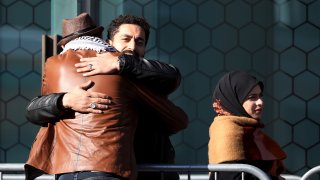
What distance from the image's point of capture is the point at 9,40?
20.7 feet

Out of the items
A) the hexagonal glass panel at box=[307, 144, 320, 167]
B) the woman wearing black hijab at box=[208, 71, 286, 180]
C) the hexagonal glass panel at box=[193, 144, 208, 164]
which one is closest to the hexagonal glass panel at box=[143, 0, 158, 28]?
the hexagonal glass panel at box=[193, 144, 208, 164]

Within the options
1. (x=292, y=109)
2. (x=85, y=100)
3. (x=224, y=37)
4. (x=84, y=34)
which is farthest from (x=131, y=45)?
(x=292, y=109)

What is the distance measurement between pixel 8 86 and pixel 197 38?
123cm

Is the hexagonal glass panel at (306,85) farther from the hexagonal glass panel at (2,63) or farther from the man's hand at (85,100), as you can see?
the man's hand at (85,100)

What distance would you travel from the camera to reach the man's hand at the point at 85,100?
3449mm

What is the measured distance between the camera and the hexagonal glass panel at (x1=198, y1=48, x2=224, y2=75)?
631 centimetres

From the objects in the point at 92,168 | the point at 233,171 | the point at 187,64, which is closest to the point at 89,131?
the point at 92,168

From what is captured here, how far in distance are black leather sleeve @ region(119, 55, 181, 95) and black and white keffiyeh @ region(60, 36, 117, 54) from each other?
0.36ft

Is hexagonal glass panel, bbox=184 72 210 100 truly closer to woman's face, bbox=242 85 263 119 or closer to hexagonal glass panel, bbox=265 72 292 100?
hexagonal glass panel, bbox=265 72 292 100

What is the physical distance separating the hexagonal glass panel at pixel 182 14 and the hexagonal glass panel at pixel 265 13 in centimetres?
40

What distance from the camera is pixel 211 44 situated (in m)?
6.33

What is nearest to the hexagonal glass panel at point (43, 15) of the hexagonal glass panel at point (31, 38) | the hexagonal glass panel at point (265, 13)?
the hexagonal glass panel at point (31, 38)

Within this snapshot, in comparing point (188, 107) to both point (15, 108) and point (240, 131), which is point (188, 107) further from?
point (240, 131)

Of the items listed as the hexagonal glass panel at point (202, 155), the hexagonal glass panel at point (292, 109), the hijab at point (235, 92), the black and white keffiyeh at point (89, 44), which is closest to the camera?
the black and white keffiyeh at point (89, 44)
